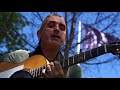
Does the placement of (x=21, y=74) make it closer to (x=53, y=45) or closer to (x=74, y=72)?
(x=53, y=45)

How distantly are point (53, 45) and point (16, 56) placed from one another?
0.53 meters

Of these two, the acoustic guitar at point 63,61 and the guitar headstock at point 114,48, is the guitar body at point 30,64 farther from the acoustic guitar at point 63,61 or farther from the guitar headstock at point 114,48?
the guitar headstock at point 114,48

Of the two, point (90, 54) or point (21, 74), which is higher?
point (90, 54)

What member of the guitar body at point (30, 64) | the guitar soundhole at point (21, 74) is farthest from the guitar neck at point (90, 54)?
the guitar soundhole at point (21, 74)

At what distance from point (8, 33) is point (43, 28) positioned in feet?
1.62

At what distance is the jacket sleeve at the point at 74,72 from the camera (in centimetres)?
553

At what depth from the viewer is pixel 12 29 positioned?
5719mm

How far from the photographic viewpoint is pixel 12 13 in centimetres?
579

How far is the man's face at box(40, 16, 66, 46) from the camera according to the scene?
18.4 ft

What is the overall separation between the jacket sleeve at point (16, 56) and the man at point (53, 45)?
0.10 meters

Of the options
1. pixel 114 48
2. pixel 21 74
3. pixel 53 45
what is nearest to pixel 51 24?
pixel 53 45
